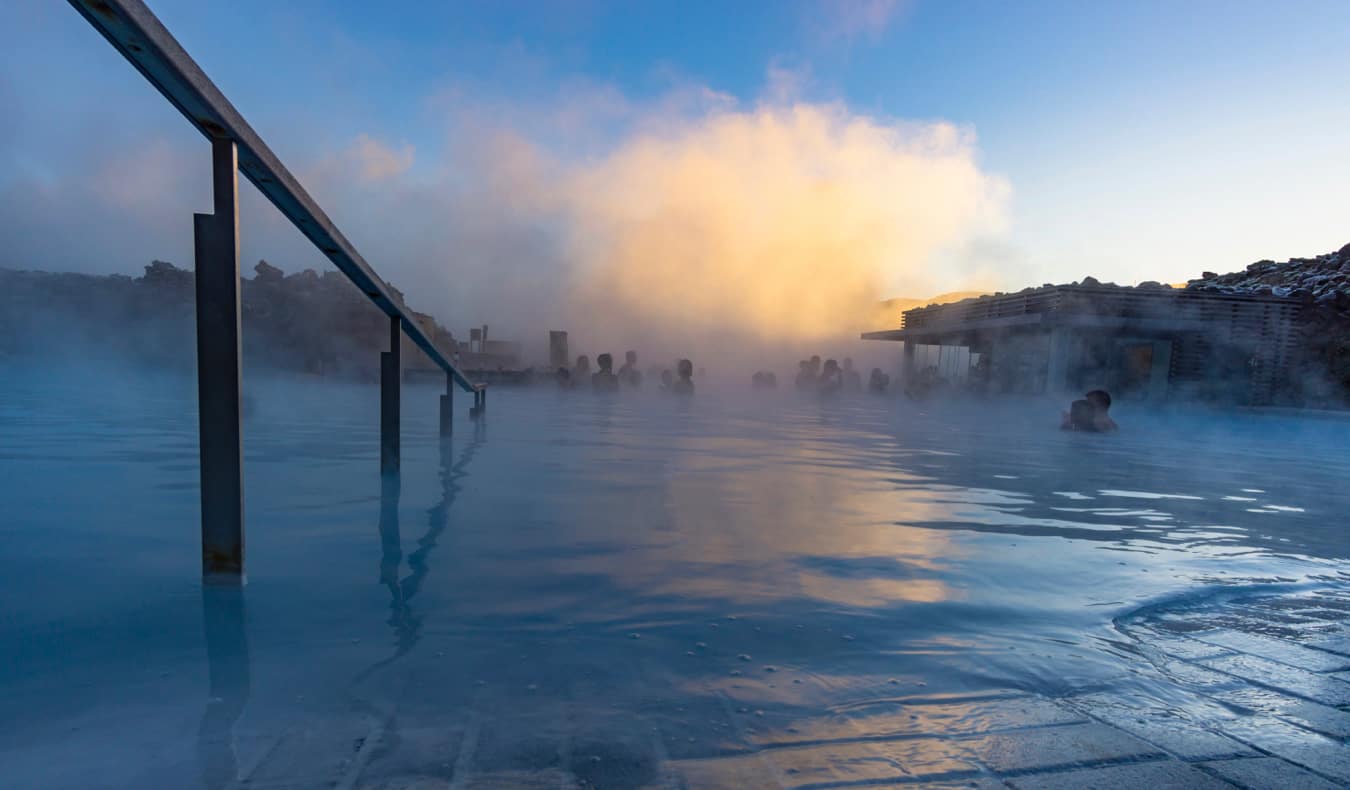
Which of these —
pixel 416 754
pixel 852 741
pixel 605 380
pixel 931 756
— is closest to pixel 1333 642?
pixel 931 756

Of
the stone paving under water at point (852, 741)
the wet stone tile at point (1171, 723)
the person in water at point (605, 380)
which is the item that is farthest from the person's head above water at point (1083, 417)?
the person in water at point (605, 380)

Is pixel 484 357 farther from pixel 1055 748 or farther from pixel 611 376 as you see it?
pixel 1055 748

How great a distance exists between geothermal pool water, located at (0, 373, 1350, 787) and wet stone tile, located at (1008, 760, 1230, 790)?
0.63 feet

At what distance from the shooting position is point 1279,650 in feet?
8.47

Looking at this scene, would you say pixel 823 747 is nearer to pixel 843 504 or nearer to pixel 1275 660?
pixel 1275 660

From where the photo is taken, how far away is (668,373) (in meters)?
37.7

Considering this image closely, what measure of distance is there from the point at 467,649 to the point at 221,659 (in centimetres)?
80

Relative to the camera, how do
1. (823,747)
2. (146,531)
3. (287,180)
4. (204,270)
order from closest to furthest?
1. (823,747)
2. (204,270)
3. (287,180)
4. (146,531)

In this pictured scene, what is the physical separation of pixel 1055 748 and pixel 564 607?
1852 millimetres

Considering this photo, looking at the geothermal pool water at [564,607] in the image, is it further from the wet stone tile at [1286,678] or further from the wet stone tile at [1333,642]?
the wet stone tile at [1333,642]

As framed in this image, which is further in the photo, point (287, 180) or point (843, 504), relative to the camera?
point (843, 504)

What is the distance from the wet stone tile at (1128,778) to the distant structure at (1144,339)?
20.4m

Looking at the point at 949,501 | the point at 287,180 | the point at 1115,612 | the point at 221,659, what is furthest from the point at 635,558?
the point at 949,501

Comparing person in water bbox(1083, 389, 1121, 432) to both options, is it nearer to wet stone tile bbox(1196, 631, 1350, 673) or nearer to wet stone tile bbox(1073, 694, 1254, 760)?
wet stone tile bbox(1196, 631, 1350, 673)
